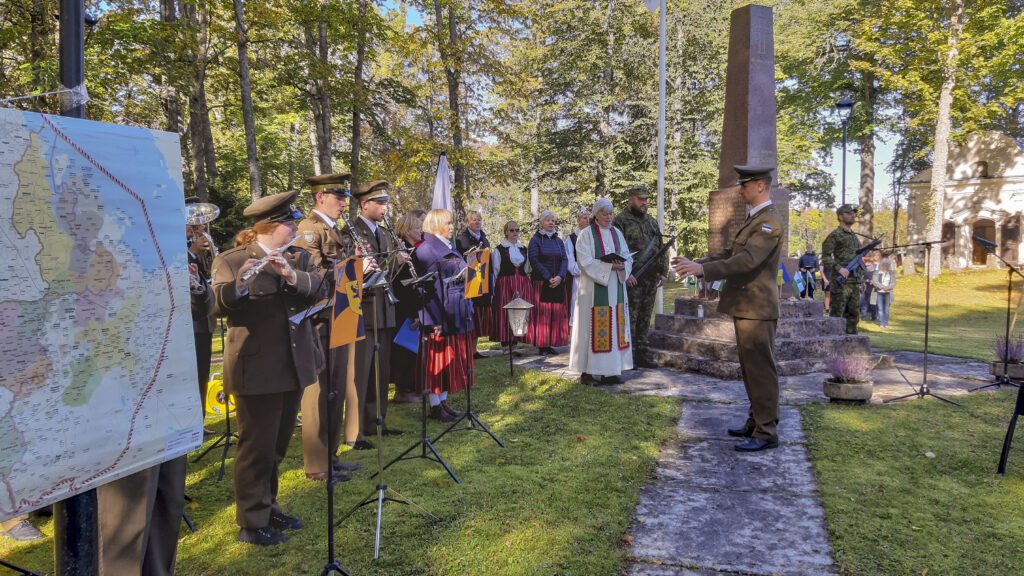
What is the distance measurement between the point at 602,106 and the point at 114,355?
24765 mm

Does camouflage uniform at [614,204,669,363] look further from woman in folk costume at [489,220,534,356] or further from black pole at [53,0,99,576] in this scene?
black pole at [53,0,99,576]

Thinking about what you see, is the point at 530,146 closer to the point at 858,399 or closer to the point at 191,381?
the point at 858,399

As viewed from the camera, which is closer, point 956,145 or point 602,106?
point 602,106

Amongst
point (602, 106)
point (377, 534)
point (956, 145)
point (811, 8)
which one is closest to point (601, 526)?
point (377, 534)

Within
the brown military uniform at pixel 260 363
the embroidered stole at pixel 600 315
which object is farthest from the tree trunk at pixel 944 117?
the brown military uniform at pixel 260 363

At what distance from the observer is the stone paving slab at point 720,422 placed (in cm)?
523

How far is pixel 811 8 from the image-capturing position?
2830 cm

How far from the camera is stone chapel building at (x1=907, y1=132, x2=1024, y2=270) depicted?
3027cm

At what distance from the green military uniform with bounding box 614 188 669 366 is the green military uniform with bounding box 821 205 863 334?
2917 millimetres

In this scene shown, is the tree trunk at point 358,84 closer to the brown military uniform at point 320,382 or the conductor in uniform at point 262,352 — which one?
the brown military uniform at point 320,382

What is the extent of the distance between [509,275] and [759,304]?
17.9 feet

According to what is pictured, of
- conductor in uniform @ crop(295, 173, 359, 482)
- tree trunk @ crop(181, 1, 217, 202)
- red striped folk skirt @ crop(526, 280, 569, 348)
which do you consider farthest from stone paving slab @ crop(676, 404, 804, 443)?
tree trunk @ crop(181, 1, 217, 202)

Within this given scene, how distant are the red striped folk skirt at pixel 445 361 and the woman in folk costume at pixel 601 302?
1.94 meters

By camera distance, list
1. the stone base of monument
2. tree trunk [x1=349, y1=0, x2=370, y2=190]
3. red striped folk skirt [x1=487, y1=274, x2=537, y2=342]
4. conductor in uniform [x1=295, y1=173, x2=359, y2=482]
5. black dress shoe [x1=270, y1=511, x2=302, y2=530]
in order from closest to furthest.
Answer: black dress shoe [x1=270, y1=511, x2=302, y2=530] < conductor in uniform [x1=295, y1=173, x2=359, y2=482] < the stone base of monument < red striped folk skirt [x1=487, y1=274, x2=537, y2=342] < tree trunk [x1=349, y1=0, x2=370, y2=190]
